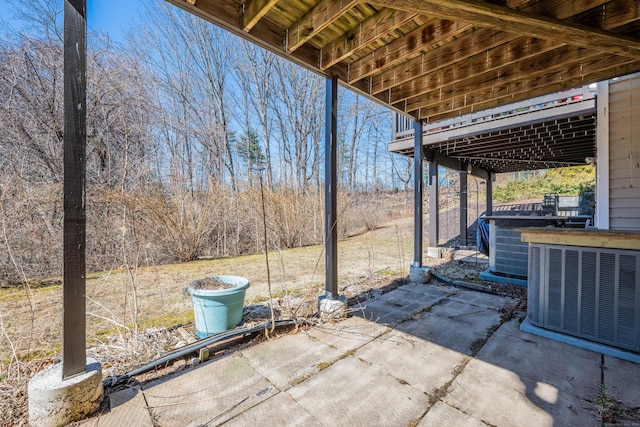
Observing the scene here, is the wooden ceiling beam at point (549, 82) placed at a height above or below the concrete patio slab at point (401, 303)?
above

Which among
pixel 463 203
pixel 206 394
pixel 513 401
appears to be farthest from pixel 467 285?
→ pixel 463 203

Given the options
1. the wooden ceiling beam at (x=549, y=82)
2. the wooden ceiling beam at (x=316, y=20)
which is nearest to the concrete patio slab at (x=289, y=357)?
the wooden ceiling beam at (x=316, y=20)

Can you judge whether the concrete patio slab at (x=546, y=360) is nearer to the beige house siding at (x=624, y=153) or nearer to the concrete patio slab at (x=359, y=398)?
the concrete patio slab at (x=359, y=398)

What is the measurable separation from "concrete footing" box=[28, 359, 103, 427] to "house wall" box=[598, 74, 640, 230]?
192 inches

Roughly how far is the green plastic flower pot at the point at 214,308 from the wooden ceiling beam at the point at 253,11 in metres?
2.11

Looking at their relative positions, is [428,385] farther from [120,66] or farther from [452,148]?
[120,66]

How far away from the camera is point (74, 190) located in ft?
4.56

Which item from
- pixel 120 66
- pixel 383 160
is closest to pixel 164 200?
pixel 120 66

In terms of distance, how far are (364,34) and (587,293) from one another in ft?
9.14

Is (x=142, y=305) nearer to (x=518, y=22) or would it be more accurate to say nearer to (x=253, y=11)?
(x=253, y=11)

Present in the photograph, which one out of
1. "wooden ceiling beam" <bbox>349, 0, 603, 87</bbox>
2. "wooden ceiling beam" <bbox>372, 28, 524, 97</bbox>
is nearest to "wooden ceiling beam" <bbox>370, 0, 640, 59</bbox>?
"wooden ceiling beam" <bbox>349, 0, 603, 87</bbox>

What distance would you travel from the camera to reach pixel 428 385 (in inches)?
66.1

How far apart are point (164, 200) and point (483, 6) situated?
225 inches

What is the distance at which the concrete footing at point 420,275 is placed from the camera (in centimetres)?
395
